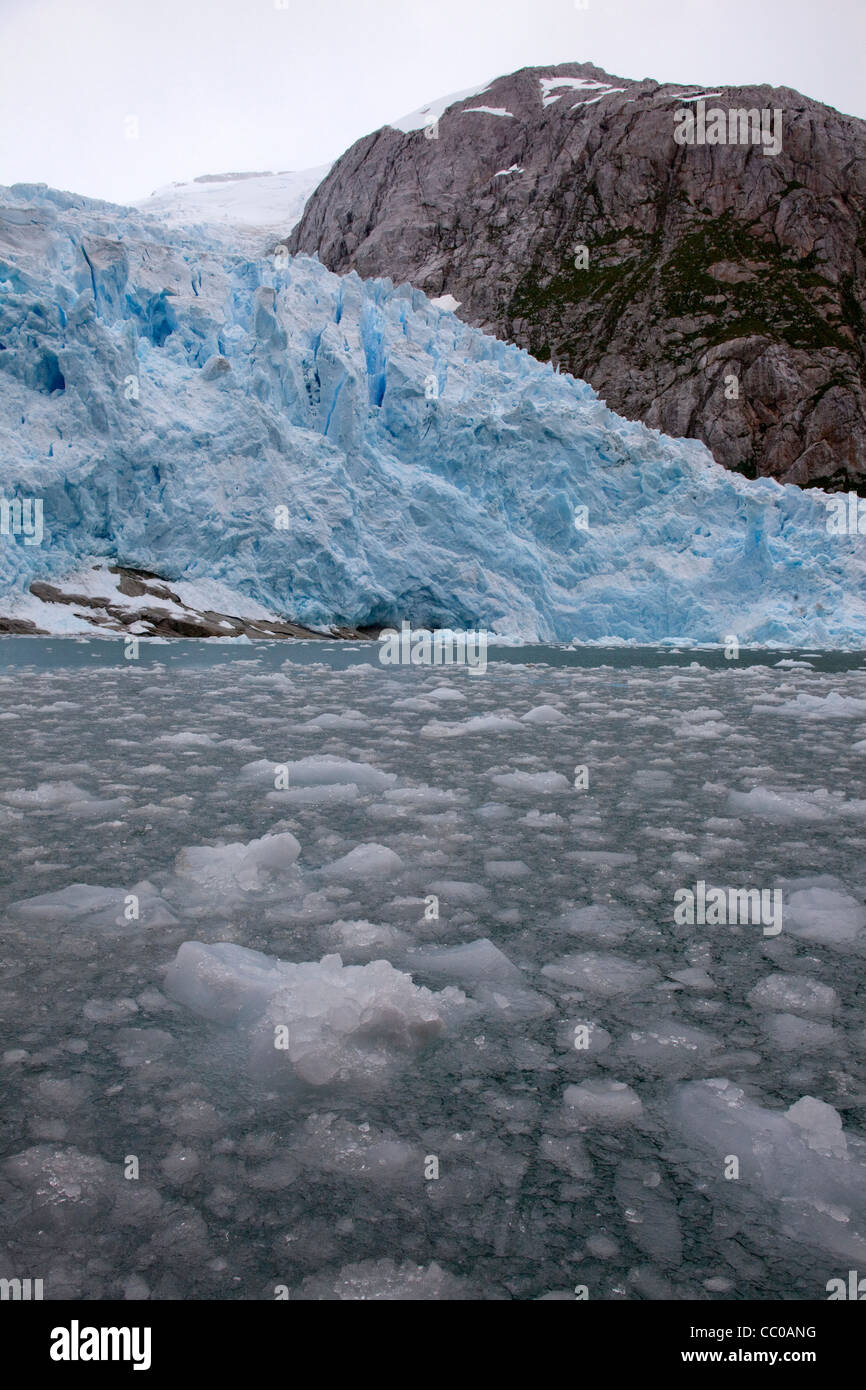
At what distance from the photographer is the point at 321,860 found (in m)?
2.85

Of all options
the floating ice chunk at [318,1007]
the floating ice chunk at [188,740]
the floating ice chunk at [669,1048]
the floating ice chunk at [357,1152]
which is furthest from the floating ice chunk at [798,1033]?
the floating ice chunk at [188,740]

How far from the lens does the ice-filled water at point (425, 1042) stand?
1177 mm

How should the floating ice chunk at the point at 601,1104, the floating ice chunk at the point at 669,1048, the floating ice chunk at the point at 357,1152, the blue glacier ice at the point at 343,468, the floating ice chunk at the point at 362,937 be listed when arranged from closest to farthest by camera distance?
the floating ice chunk at the point at 357,1152 < the floating ice chunk at the point at 601,1104 < the floating ice chunk at the point at 669,1048 < the floating ice chunk at the point at 362,937 < the blue glacier ice at the point at 343,468

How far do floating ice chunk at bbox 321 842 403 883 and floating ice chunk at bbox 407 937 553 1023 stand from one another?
616mm

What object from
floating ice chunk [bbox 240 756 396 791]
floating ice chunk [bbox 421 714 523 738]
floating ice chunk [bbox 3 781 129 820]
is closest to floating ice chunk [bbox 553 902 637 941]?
floating ice chunk [bbox 240 756 396 791]

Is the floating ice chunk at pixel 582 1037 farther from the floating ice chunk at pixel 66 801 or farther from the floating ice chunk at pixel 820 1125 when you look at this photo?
the floating ice chunk at pixel 66 801

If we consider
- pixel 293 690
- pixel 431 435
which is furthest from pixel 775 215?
pixel 293 690

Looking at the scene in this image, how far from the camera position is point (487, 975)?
1.98 metres

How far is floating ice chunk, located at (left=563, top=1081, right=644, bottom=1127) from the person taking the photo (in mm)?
1459

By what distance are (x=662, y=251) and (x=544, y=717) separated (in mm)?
56967

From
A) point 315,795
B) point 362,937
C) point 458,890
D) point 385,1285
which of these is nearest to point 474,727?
point 315,795

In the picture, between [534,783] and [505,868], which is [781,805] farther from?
[505,868]

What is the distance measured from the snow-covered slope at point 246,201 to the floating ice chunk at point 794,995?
270ft

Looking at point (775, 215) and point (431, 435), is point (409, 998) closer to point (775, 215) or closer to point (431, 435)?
point (431, 435)
